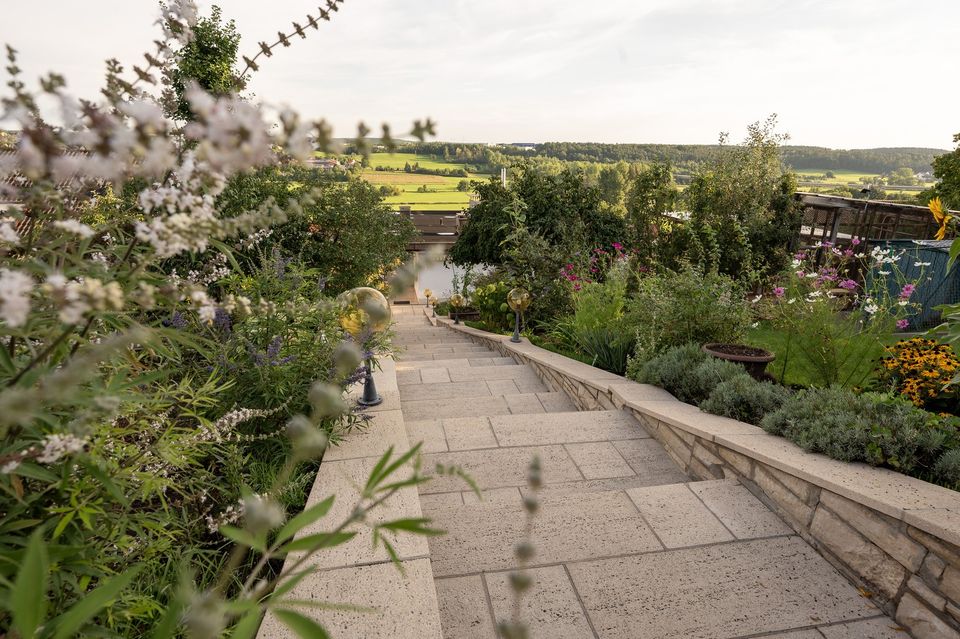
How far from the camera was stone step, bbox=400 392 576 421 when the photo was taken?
167 inches

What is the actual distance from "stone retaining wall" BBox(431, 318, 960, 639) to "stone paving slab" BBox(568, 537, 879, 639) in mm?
102

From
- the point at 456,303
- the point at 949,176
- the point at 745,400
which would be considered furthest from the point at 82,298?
the point at 949,176

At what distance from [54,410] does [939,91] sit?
6.04 metres

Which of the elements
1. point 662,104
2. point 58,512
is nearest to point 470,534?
point 58,512

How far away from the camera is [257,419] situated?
2.62 m

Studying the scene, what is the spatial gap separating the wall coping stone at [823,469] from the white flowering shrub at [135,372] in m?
1.80

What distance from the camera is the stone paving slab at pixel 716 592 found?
1.83 meters

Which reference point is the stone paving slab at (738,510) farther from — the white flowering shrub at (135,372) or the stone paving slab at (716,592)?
the white flowering shrub at (135,372)

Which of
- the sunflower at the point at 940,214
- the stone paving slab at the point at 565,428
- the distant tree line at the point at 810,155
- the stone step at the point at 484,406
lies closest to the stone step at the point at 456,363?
the stone step at the point at 484,406

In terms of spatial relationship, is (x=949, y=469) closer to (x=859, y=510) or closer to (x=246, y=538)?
(x=859, y=510)

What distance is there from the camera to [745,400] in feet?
10.5

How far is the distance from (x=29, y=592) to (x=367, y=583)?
135 cm

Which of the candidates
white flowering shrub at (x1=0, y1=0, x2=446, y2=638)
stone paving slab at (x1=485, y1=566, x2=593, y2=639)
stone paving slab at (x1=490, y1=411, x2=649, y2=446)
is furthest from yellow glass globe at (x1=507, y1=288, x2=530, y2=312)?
stone paving slab at (x1=485, y1=566, x2=593, y2=639)

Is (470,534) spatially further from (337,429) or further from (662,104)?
(662,104)
